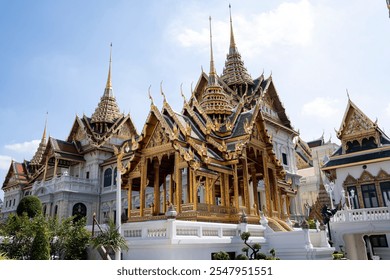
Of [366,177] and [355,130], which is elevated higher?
[355,130]

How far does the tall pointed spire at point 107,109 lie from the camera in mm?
41812

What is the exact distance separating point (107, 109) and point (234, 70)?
1654cm

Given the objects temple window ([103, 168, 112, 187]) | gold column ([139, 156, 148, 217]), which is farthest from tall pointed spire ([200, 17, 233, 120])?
temple window ([103, 168, 112, 187])

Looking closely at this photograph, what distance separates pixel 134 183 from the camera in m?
11.9

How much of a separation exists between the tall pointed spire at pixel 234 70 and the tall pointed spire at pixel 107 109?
1464 centimetres

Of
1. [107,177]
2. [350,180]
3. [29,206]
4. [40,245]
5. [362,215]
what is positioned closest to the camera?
[40,245]

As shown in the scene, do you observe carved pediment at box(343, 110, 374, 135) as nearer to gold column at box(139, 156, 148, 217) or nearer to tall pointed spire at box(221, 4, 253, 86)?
tall pointed spire at box(221, 4, 253, 86)

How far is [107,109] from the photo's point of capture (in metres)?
42.9

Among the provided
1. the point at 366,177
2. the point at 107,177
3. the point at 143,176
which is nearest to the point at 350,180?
the point at 366,177

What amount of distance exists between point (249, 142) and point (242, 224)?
3.02 meters

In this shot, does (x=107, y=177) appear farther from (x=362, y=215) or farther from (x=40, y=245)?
(x=40, y=245)

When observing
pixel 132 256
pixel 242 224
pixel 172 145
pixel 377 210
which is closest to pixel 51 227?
pixel 132 256

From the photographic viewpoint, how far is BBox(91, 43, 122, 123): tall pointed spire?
137 ft

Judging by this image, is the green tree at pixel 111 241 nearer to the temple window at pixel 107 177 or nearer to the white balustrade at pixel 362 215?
the white balustrade at pixel 362 215
